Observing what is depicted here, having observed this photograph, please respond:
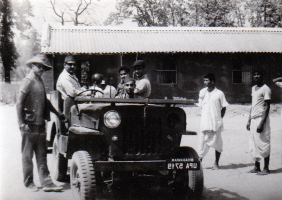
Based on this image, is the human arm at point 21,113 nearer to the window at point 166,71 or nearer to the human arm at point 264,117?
the human arm at point 264,117

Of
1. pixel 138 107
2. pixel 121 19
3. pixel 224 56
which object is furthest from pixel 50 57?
pixel 138 107

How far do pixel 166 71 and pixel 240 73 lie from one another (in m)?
3.96

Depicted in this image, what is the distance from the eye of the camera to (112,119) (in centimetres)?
363

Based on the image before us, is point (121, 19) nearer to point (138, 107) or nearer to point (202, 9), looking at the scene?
point (202, 9)

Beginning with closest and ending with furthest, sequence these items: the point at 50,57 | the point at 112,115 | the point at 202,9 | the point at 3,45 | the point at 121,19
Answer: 1. the point at 112,115
2. the point at 3,45
3. the point at 50,57
4. the point at 121,19
5. the point at 202,9

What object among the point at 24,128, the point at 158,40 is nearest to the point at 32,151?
the point at 24,128

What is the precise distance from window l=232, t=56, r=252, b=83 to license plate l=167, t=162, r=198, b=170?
49.6 ft

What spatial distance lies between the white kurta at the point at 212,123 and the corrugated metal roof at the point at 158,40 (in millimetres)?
10637

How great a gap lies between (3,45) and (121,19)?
10480 mm

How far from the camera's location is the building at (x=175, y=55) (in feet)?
54.4

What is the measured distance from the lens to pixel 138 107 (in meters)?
3.73

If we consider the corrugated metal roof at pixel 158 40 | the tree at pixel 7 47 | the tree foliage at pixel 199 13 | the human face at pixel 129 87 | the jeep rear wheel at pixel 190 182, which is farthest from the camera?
the tree foliage at pixel 199 13

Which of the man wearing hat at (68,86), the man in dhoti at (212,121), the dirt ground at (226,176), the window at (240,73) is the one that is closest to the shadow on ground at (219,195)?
the dirt ground at (226,176)

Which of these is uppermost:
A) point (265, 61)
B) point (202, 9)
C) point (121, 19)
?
point (202, 9)
